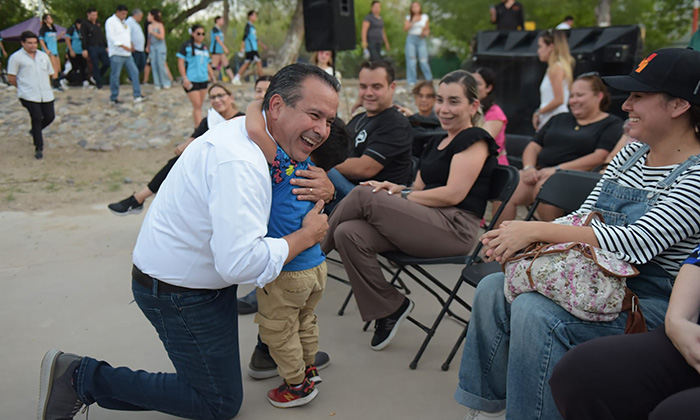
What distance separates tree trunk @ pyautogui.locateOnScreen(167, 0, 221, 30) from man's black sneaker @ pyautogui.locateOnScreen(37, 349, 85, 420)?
19043mm

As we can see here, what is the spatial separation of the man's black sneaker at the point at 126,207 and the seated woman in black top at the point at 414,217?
2.81 m

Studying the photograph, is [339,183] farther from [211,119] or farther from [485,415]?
[485,415]

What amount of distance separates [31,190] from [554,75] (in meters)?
6.71

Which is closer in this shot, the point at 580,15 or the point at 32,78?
the point at 32,78

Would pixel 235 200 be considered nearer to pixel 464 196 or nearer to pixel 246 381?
pixel 246 381

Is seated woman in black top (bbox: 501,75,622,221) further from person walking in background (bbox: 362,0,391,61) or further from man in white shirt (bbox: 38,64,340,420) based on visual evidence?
person walking in background (bbox: 362,0,391,61)

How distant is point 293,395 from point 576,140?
122 inches

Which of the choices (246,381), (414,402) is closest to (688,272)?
(414,402)

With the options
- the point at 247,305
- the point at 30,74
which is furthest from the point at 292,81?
the point at 30,74

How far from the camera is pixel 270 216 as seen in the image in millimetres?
2338

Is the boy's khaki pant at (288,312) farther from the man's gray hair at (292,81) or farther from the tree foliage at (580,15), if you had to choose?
the tree foliage at (580,15)

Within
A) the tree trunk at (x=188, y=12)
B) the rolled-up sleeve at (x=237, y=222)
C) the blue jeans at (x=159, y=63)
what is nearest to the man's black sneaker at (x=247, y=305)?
the rolled-up sleeve at (x=237, y=222)

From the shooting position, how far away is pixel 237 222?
1.97m

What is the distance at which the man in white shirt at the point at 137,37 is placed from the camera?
480 inches
